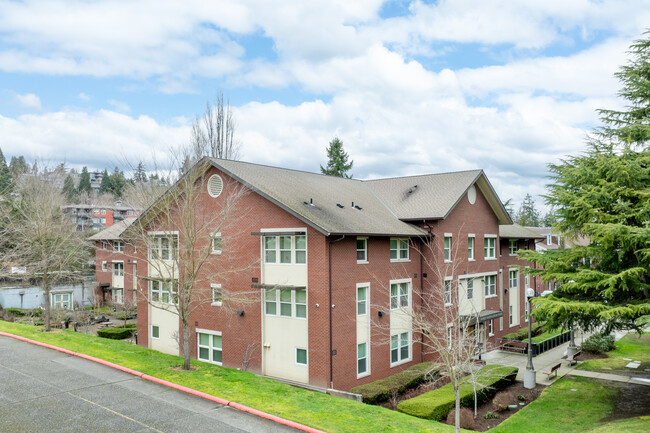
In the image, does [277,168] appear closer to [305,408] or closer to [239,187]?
[239,187]

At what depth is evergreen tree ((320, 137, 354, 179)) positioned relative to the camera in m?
65.7

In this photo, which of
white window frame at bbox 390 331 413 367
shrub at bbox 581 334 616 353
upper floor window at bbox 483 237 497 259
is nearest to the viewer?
white window frame at bbox 390 331 413 367

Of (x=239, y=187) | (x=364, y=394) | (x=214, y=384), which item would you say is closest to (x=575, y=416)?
(x=364, y=394)

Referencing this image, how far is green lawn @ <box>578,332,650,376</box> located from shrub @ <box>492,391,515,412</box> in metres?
7.66

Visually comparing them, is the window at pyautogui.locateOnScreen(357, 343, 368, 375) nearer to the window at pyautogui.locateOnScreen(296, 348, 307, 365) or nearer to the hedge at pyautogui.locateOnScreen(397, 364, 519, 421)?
the window at pyautogui.locateOnScreen(296, 348, 307, 365)

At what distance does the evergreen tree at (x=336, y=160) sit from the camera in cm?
6569

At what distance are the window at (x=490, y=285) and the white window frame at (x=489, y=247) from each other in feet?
4.28

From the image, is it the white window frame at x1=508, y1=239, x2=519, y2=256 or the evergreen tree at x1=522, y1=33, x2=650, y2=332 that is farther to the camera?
the white window frame at x1=508, y1=239, x2=519, y2=256

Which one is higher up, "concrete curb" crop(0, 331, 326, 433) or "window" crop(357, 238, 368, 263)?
"window" crop(357, 238, 368, 263)

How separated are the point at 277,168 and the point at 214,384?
13.6 metres

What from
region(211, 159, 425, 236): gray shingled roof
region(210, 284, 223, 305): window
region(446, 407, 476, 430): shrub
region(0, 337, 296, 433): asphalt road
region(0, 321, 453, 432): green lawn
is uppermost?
region(211, 159, 425, 236): gray shingled roof

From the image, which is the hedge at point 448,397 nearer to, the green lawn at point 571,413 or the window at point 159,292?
the green lawn at point 571,413

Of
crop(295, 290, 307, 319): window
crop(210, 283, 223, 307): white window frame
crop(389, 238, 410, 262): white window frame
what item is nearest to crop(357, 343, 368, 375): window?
crop(295, 290, 307, 319): window

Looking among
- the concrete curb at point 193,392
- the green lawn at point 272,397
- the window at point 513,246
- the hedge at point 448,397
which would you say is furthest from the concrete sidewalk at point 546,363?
the concrete curb at point 193,392
